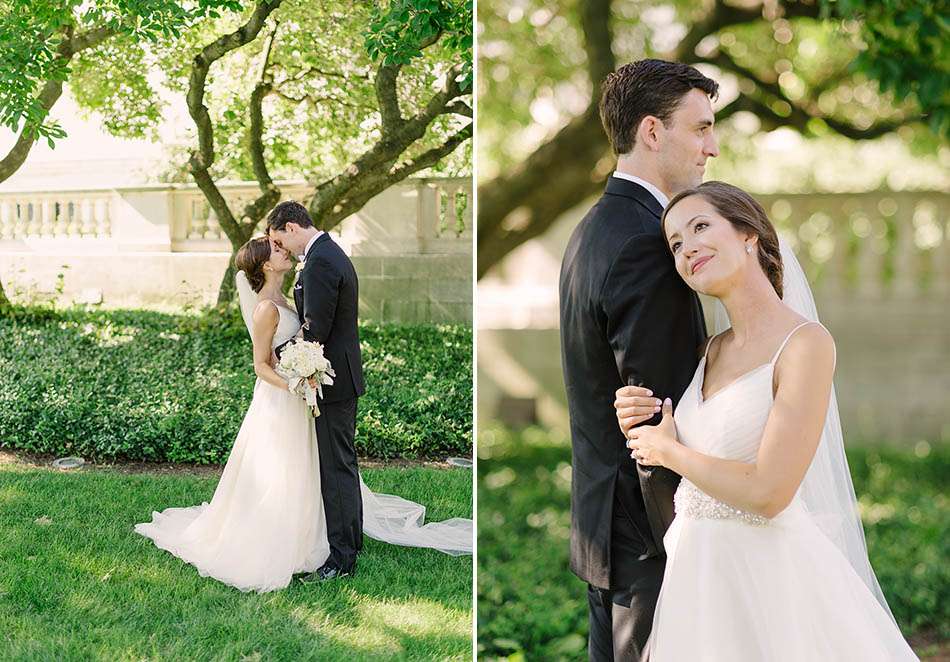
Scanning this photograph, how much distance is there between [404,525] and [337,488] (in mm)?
637

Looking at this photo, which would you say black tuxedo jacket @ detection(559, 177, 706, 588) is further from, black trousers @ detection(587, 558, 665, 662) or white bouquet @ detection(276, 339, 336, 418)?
white bouquet @ detection(276, 339, 336, 418)

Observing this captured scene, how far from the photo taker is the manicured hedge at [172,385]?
521cm

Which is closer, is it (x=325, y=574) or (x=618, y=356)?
(x=618, y=356)

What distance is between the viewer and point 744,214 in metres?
2.03

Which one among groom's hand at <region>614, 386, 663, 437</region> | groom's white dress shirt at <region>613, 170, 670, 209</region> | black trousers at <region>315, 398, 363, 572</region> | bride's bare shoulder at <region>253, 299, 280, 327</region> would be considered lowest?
black trousers at <region>315, 398, 363, 572</region>

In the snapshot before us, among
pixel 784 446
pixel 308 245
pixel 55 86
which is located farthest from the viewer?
pixel 55 86

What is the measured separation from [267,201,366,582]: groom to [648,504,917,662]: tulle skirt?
214 centimetres

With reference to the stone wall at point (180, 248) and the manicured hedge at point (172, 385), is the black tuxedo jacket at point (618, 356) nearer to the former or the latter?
the manicured hedge at point (172, 385)

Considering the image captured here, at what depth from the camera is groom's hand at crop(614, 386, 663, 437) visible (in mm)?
2029

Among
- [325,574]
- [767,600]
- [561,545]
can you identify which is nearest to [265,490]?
[325,574]

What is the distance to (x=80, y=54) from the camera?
545 cm

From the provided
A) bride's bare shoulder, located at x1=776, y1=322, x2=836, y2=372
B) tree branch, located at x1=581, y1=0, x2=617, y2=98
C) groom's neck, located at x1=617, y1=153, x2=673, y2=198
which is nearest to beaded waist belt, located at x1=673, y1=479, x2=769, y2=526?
bride's bare shoulder, located at x1=776, y1=322, x2=836, y2=372

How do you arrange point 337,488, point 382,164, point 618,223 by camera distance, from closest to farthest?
1. point 618,223
2. point 337,488
3. point 382,164

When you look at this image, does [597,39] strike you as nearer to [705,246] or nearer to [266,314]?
[266,314]
